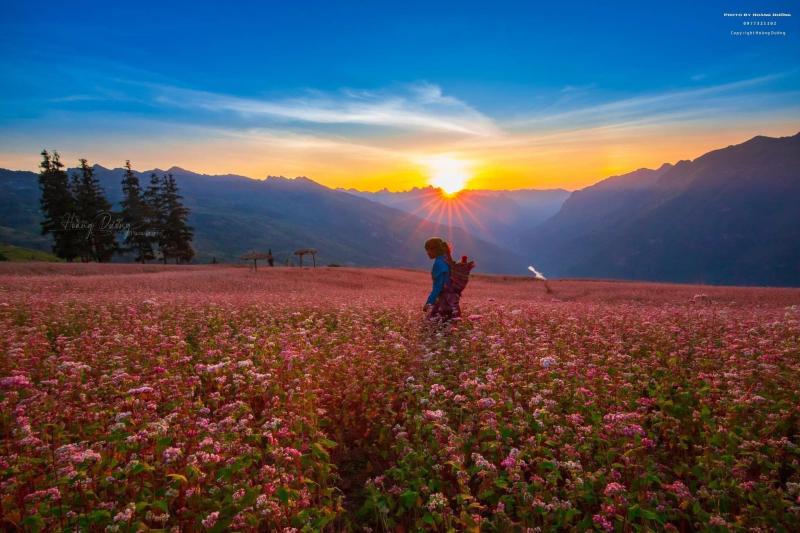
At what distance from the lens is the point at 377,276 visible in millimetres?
43562

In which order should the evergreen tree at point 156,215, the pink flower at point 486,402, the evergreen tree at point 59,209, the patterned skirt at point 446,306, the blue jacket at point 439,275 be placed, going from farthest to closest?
the evergreen tree at point 156,215
the evergreen tree at point 59,209
the patterned skirt at point 446,306
the blue jacket at point 439,275
the pink flower at point 486,402

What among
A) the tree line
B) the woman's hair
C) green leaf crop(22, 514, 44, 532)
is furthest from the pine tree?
green leaf crop(22, 514, 44, 532)

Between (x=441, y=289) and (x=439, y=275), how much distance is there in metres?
0.46

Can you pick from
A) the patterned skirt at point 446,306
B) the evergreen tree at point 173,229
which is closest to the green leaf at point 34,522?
the patterned skirt at point 446,306

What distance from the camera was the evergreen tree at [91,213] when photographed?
60.8 metres

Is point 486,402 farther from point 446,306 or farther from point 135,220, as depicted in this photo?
point 135,220

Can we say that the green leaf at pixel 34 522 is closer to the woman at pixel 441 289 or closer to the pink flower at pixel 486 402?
the pink flower at pixel 486 402

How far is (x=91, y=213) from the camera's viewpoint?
61281mm

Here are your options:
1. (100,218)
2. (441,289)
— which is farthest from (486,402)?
(100,218)

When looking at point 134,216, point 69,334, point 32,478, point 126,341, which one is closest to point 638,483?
point 32,478

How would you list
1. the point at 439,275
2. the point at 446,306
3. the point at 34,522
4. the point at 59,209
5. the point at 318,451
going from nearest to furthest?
the point at 34,522 < the point at 318,451 < the point at 439,275 < the point at 446,306 < the point at 59,209

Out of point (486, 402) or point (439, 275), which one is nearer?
point (486, 402)

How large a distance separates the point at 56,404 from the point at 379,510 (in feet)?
13.9

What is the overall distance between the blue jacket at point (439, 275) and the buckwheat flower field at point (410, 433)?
1884 millimetres
